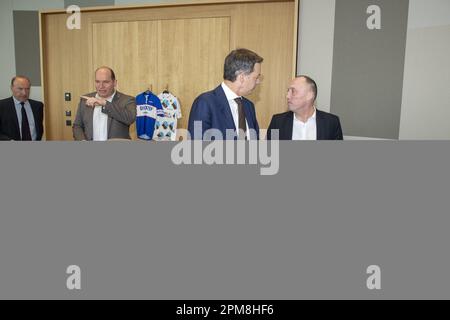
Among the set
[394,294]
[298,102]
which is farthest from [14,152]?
[298,102]

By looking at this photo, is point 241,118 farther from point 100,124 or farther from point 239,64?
point 100,124

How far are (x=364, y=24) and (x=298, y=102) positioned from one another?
137 centimetres

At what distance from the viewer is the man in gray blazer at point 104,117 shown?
8.59 feet

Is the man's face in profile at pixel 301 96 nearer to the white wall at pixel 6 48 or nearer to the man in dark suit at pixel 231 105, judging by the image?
the man in dark suit at pixel 231 105

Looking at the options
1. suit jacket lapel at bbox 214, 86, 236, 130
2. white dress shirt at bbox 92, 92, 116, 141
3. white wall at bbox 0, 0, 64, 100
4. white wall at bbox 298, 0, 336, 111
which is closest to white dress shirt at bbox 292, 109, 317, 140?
suit jacket lapel at bbox 214, 86, 236, 130

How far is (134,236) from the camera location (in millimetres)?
533

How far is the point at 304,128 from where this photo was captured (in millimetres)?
2275

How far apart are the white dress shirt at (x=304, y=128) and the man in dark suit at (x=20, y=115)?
264 centimetres

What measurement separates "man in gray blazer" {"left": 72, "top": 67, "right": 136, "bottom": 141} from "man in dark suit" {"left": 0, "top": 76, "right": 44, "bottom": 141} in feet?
4.07

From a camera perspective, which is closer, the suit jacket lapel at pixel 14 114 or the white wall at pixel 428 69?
the white wall at pixel 428 69

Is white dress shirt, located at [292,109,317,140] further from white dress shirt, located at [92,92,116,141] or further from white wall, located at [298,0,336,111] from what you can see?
white dress shirt, located at [92,92,116,141]

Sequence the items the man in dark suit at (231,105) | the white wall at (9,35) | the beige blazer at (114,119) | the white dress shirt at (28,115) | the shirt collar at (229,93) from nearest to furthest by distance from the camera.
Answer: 1. the man in dark suit at (231,105)
2. the shirt collar at (229,93)
3. the beige blazer at (114,119)
4. the white dress shirt at (28,115)
5. the white wall at (9,35)

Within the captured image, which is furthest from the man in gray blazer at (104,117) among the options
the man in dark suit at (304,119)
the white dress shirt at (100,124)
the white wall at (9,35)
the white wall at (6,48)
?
the white wall at (6,48)
